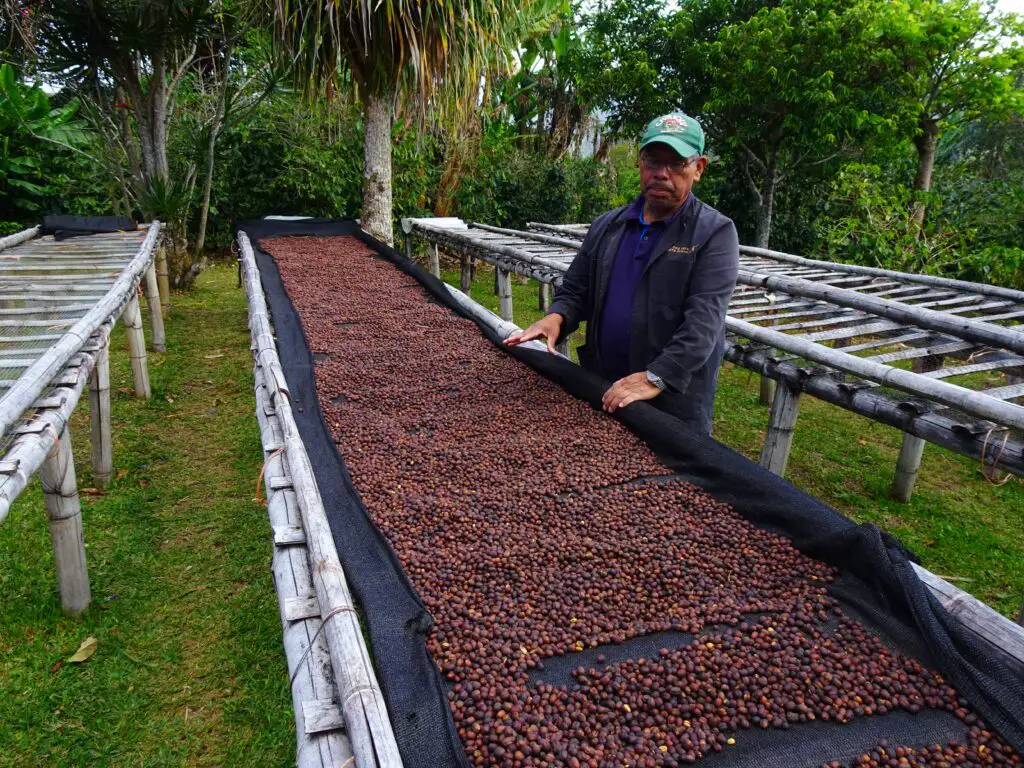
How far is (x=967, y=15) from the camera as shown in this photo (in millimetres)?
7879

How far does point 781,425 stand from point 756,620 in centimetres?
173

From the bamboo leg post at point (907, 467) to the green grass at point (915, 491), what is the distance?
0.20 feet

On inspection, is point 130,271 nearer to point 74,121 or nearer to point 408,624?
point 408,624

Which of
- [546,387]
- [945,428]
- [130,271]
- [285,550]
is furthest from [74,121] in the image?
[945,428]

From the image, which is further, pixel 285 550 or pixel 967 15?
pixel 967 15

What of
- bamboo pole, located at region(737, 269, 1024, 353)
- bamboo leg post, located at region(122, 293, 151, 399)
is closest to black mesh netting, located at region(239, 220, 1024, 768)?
bamboo pole, located at region(737, 269, 1024, 353)

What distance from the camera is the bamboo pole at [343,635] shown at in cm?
95

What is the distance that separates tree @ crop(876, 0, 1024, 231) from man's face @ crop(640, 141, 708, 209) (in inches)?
279

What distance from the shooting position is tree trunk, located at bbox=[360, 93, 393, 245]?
6.41 metres

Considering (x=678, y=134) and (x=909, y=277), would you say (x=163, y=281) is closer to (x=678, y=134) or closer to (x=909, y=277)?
(x=678, y=134)

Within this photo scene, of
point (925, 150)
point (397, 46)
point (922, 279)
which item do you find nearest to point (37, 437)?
point (922, 279)

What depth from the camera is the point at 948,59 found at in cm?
813

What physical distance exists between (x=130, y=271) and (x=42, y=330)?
1.20m

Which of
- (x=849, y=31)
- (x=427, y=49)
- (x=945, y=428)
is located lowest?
(x=945, y=428)
